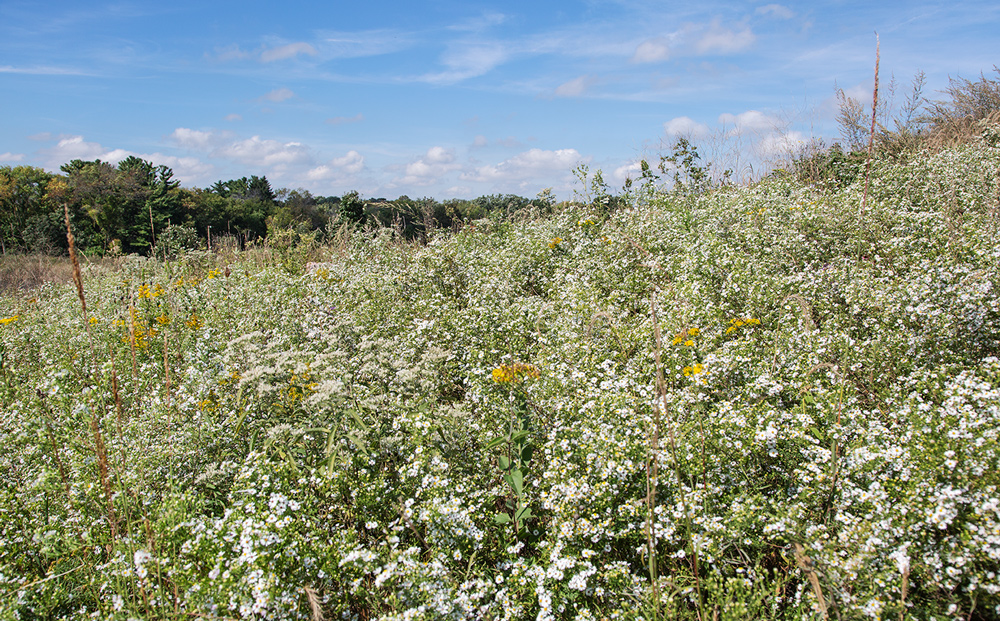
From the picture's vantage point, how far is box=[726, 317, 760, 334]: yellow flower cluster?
12.3 feet

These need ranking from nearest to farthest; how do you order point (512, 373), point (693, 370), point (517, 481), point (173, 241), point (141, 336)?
point (517, 481)
point (512, 373)
point (693, 370)
point (141, 336)
point (173, 241)

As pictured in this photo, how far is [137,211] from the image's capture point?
1037 inches

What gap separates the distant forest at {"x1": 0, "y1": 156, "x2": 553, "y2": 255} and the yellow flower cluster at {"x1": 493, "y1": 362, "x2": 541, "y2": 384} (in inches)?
246

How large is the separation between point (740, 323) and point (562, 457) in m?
2.03

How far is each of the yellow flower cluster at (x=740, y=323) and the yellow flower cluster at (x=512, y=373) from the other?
162 cm

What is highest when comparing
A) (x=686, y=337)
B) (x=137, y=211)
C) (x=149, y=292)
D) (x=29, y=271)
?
(x=137, y=211)

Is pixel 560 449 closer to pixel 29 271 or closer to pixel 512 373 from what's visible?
pixel 512 373

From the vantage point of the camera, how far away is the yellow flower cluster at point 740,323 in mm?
3759

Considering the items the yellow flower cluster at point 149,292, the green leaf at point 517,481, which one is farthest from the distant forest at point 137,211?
the green leaf at point 517,481

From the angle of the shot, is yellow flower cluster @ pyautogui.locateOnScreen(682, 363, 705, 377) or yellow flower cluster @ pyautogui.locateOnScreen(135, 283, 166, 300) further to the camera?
yellow flower cluster @ pyautogui.locateOnScreen(135, 283, 166, 300)

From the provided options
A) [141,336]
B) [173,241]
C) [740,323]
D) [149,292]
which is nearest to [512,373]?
[740,323]

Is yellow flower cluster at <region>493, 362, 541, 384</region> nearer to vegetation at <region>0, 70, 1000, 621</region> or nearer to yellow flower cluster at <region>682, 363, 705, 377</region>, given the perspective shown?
vegetation at <region>0, 70, 1000, 621</region>

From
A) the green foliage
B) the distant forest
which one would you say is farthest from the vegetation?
the distant forest

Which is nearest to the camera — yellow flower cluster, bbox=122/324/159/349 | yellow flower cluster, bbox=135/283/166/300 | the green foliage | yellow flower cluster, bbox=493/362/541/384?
yellow flower cluster, bbox=493/362/541/384
